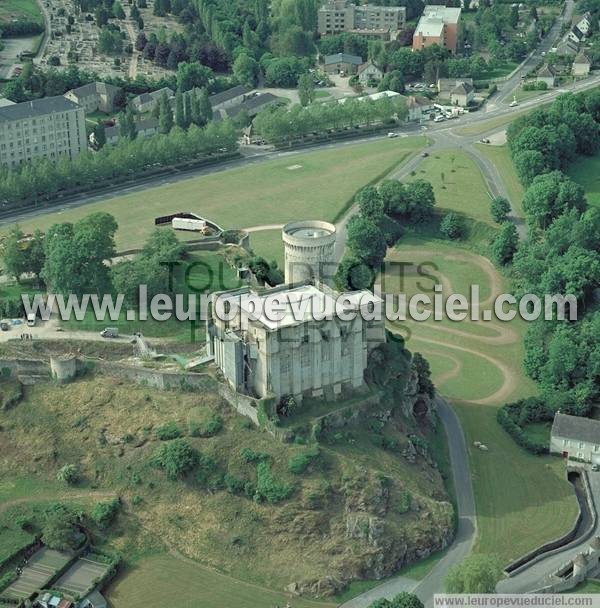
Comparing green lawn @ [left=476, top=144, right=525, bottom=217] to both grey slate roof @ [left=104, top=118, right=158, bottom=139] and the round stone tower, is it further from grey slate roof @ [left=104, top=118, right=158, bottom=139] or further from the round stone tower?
grey slate roof @ [left=104, top=118, right=158, bottom=139]

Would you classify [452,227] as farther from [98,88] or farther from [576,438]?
[98,88]

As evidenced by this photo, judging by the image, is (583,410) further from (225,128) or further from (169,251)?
(225,128)

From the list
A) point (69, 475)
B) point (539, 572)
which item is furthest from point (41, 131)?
point (539, 572)

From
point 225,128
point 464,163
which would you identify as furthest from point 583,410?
point 225,128

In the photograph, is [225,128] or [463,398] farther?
[225,128]

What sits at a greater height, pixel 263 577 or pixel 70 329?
pixel 70 329

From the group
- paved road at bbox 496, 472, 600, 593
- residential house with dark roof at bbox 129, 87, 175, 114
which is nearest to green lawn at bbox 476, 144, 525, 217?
residential house with dark roof at bbox 129, 87, 175, 114
